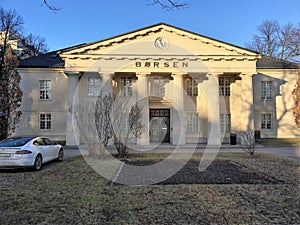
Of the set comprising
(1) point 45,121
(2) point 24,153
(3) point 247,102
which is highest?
(3) point 247,102

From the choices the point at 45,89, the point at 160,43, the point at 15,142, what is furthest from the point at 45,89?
the point at 15,142

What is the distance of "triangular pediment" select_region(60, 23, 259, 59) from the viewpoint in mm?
22141

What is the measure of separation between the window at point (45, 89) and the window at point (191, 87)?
1368 cm

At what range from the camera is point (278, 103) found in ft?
90.6

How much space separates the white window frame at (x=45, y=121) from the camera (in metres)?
26.2

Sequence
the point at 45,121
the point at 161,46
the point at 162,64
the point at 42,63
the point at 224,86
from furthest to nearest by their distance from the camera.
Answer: the point at 42,63, the point at 45,121, the point at 224,86, the point at 161,46, the point at 162,64

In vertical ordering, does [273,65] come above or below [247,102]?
above

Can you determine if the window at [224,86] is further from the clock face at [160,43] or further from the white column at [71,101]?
the white column at [71,101]

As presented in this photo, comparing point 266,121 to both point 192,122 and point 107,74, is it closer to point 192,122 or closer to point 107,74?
point 192,122

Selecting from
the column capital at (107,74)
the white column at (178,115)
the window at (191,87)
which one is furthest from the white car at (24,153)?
the window at (191,87)

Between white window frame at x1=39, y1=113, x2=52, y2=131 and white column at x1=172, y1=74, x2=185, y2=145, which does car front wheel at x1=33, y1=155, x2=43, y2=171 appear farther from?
white window frame at x1=39, y1=113, x2=52, y2=131

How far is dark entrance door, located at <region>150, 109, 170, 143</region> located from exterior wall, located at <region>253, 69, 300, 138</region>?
9614 mm

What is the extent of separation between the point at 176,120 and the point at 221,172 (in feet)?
43.2

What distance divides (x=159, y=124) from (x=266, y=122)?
1160cm
